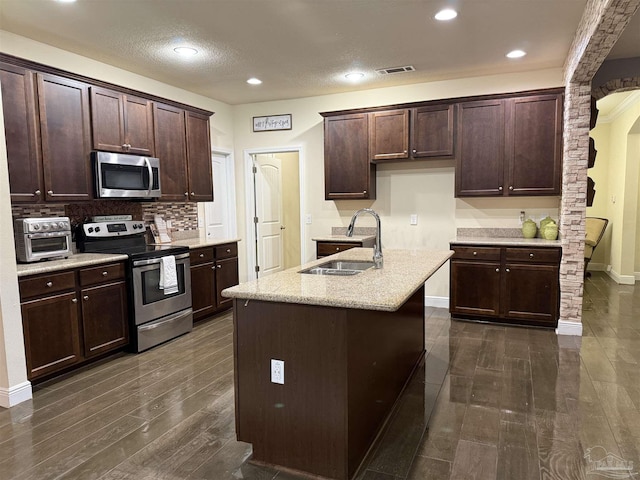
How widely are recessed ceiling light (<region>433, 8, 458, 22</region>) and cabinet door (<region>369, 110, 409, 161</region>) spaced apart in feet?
5.43

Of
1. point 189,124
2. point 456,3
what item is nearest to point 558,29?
point 456,3

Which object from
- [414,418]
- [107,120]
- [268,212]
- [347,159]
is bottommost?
[414,418]

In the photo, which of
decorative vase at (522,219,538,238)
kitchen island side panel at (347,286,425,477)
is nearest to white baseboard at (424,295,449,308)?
decorative vase at (522,219,538,238)

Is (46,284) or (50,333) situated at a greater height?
(46,284)

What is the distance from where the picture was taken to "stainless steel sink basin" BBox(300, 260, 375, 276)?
2.90 meters

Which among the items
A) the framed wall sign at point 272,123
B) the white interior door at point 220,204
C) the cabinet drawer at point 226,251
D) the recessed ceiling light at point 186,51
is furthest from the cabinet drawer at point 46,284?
the framed wall sign at point 272,123

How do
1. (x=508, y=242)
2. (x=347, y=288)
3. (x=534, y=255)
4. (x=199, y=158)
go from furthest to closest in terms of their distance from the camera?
(x=199, y=158) < (x=508, y=242) < (x=534, y=255) < (x=347, y=288)

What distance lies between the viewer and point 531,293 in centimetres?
436

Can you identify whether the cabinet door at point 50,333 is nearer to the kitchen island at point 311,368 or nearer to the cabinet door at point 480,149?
the kitchen island at point 311,368

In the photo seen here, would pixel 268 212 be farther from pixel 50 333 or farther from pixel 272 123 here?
pixel 50 333

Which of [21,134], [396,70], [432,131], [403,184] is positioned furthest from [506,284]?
[21,134]

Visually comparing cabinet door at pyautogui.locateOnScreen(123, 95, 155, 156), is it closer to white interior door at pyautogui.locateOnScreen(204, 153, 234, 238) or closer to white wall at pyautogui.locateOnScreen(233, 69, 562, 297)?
white interior door at pyautogui.locateOnScreen(204, 153, 234, 238)

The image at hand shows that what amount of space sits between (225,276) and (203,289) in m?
0.38

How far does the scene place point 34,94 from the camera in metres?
3.29
